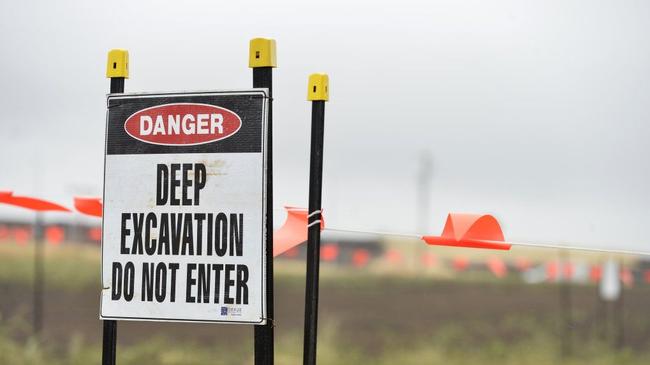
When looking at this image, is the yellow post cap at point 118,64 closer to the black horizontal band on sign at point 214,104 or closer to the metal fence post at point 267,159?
the black horizontal band on sign at point 214,104

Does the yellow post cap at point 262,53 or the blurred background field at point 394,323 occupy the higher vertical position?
the yellow post cap at point 262,53

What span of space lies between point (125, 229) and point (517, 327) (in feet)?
40.7

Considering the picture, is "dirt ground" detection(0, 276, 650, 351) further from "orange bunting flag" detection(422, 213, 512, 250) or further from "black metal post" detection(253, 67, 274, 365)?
"black metal post" detection(253, 67, 274, 365)

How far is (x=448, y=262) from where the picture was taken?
20.4 meters

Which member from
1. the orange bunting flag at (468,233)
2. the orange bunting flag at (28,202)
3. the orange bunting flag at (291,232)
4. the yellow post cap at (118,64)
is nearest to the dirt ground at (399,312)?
the orange bunting flag at (28,202)

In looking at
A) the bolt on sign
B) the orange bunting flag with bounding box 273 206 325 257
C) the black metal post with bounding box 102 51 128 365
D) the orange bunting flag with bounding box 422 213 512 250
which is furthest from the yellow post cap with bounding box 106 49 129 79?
the orange bunting flag with bounding box 422 213 512 250

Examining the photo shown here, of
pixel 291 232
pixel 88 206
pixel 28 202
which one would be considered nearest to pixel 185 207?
pixel 291 232

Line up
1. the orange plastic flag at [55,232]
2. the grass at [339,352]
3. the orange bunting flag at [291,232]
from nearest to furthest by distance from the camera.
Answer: the orange bunting flag at [291,232] → the grass at [339,352] → the orange plastic flag at [55,232]

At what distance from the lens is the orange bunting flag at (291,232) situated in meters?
4.42

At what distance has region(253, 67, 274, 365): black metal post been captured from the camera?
134 inches

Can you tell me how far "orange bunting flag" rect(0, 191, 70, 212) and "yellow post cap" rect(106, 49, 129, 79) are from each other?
2002mm

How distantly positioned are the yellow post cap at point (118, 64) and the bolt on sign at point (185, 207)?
115mm

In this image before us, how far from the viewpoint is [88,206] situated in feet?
17.5

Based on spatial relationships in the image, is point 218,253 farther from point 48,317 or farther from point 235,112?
point 48,317
